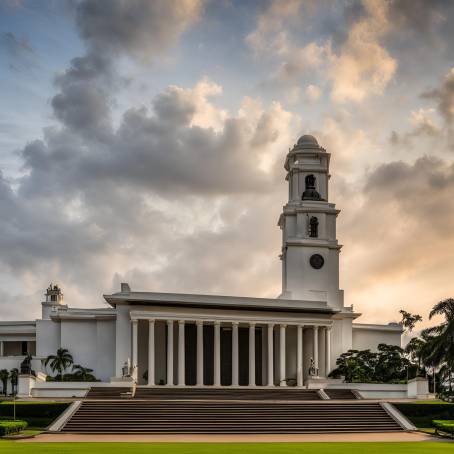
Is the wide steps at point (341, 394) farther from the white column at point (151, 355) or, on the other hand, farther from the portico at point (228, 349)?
the white column at point (151, 355)

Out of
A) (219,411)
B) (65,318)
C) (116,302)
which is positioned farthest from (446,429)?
(65,318)

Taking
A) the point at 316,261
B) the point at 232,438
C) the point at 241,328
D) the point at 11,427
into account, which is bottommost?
the point at 232,438

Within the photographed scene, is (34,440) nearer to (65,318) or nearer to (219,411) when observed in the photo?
(219,411)

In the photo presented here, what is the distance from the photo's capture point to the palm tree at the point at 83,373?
69.8 metres

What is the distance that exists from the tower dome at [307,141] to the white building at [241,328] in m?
0.73

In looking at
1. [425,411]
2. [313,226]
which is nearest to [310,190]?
[313,226]

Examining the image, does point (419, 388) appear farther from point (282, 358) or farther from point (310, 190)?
point (310, 190)

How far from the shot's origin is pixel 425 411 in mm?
52938

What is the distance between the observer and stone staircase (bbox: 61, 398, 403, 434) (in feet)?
152

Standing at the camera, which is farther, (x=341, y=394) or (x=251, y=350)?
(x=251, y=350)

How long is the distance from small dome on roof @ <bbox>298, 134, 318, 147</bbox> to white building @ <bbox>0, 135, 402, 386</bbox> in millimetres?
912

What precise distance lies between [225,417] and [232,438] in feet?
22.6

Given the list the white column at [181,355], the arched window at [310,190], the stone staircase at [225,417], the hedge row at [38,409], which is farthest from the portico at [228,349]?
the hedge row at [38,409]

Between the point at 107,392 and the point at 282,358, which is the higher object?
the point at 282,358
